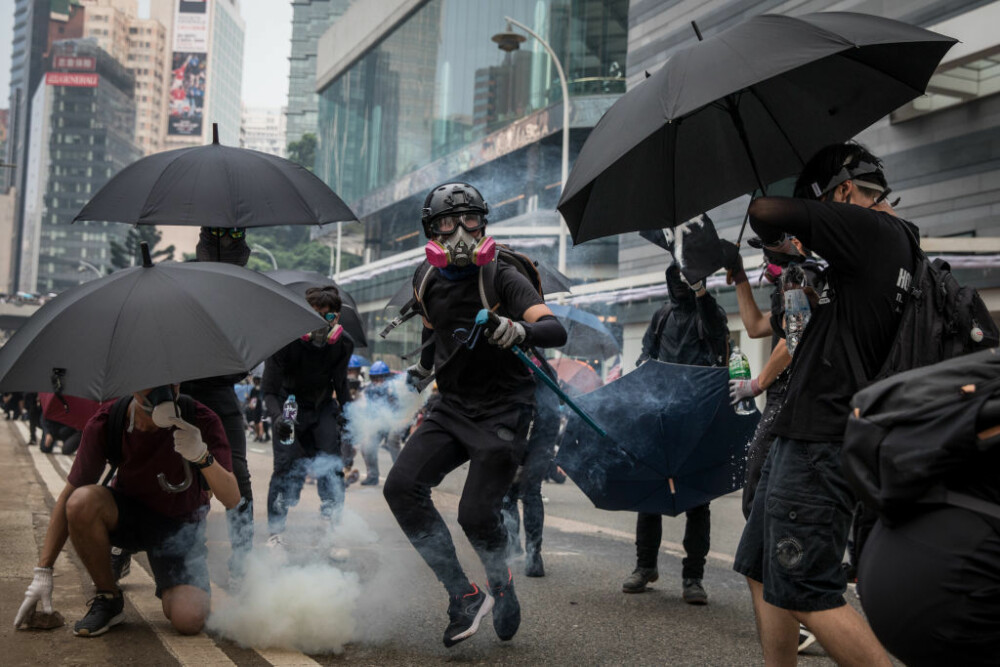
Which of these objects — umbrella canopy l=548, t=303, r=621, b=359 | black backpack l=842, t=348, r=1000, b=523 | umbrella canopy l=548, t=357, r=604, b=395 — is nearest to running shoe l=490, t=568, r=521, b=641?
black backpack l=842, t=348, r=1000, b=523

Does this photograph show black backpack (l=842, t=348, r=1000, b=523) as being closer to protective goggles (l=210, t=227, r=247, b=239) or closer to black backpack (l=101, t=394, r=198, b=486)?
black backpack (l=101, t=394, r=198, b=486)

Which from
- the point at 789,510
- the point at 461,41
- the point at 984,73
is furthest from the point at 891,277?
the point at 461,41

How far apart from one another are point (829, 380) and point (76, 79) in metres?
185

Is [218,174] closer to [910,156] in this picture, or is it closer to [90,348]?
[90,348]

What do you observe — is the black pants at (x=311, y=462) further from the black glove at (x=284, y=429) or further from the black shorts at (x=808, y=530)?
the black shorts at (x=808, y=530)

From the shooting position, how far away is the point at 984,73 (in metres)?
18.2

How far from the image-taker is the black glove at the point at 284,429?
271 inches

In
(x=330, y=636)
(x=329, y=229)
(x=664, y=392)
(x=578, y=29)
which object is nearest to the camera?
(x=330, y=636)

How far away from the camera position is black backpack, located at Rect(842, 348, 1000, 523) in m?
2.08

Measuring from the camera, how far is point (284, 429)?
6.91 metres

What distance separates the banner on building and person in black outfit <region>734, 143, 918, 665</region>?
601 ft

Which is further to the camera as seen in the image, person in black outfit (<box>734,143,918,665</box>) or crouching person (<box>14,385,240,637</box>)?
crouching person (<box>14,385,240,637</box>)

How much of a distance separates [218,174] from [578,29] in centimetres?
3582

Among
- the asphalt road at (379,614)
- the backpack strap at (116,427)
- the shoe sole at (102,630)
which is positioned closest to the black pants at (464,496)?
the asphalt road at (379,614)
